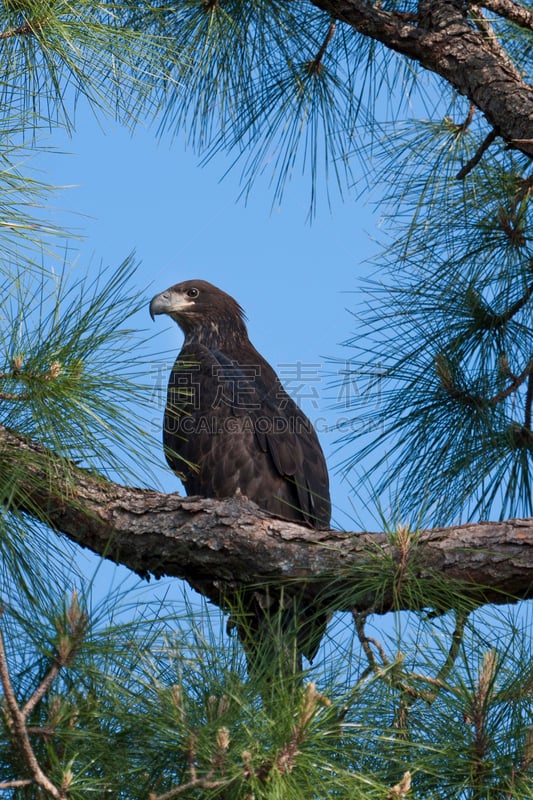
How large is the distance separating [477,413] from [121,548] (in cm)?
137

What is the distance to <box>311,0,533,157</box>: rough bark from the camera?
4.00 metres

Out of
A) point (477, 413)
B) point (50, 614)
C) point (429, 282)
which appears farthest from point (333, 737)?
point (429, 282)

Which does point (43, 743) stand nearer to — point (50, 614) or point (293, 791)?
point (50, 614)

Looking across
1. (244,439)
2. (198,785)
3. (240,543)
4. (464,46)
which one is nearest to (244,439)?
(244,439)

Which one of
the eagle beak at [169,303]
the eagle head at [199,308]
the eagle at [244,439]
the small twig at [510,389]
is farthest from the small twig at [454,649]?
the eagle beak at [169,303]

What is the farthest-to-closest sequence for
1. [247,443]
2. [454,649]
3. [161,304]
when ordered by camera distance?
[161,304]
[247,443]
[454,649]

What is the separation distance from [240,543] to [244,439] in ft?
4.59

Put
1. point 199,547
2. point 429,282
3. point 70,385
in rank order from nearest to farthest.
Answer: point 70,385 < point 199,547 < point 429,282

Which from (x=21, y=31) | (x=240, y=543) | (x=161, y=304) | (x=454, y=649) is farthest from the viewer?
(x=161, y=304)

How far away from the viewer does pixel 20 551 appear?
2.98 metres

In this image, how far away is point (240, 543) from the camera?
3.64 meters

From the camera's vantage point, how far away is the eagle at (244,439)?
195 inches

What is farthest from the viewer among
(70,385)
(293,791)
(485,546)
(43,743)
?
(485,546)

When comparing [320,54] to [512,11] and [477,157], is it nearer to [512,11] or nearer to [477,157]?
[512,11]
